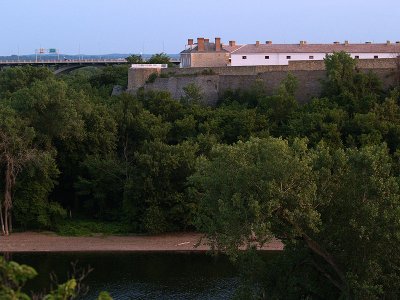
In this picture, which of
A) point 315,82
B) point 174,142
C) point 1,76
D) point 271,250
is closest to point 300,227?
point 271,250

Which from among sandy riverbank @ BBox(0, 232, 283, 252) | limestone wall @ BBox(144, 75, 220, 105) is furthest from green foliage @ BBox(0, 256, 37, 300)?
limestone wall @ BBox(144, 75, 220, 105)

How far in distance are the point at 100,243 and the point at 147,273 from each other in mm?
5852

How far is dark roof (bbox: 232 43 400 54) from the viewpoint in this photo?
49.2 meters

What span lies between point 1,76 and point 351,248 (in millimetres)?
31902

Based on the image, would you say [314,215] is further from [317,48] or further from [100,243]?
[317,48]

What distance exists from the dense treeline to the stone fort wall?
0.75m

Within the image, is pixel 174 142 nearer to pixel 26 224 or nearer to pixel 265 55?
pixel 26 224

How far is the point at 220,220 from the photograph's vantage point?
19641 mm

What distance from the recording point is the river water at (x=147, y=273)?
2550cm

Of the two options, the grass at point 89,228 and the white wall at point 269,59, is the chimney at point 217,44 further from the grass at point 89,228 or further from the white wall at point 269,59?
the grass at point 89,228

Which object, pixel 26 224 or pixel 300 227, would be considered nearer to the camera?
pixel 300 227

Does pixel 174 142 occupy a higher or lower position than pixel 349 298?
higher

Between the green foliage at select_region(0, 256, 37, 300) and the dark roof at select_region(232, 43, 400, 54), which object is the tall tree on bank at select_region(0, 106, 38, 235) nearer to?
the dark roof at select_region(232, 43, 400, 54)

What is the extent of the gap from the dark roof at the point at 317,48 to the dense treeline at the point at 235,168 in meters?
7.83
